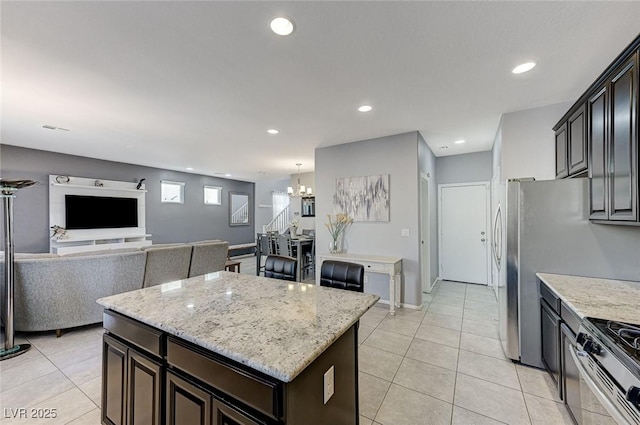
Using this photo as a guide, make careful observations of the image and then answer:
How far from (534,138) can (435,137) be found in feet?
4.49

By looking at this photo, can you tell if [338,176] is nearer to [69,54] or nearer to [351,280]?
[351,280]

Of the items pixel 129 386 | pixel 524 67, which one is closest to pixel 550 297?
pixel 524 67

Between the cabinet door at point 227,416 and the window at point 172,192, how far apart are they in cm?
741

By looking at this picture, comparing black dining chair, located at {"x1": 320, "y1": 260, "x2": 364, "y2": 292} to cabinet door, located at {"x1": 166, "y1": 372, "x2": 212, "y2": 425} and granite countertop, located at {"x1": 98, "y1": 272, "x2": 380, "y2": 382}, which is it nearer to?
granite countertop, located at {"x1": 98, "y1": 272, "x2": 380, "y2": 382}

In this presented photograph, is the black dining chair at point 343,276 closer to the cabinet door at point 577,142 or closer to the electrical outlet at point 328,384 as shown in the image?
the electrical outlet at point 328,384

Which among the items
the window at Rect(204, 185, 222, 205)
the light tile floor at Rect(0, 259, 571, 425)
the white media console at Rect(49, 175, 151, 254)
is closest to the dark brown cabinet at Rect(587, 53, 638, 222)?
the light tile floor at Rect(0, 259, 571, 425)

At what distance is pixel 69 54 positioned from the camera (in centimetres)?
204

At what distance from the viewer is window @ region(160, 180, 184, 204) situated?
23.9 feet

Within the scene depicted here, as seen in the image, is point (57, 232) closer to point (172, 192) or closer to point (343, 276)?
point (172, 192)

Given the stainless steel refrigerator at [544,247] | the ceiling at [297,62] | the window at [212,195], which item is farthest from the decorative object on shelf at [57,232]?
the stainless steel refrigerator at [544,247]

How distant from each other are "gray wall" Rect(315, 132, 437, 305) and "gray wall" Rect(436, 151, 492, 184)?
3.04 feet

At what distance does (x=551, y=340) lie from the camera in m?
2.12

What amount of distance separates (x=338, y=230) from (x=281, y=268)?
219 cm

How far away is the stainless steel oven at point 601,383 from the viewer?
3.33ft
